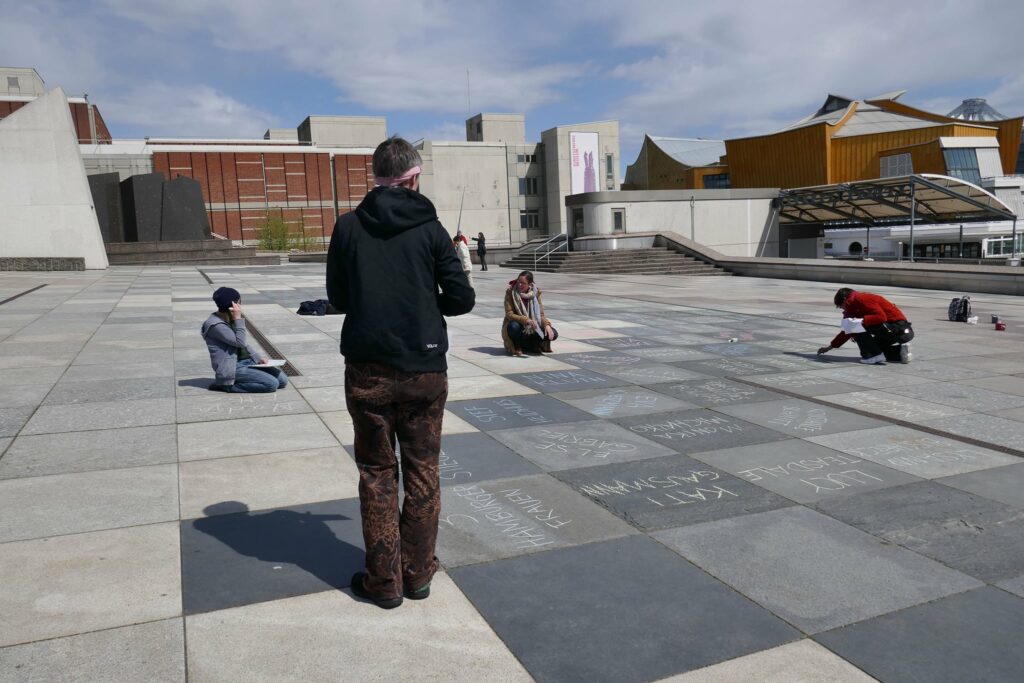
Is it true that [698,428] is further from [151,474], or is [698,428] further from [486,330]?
[486,330]

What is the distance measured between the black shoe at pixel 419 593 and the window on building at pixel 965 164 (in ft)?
250

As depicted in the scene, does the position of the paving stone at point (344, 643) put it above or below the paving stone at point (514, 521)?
above

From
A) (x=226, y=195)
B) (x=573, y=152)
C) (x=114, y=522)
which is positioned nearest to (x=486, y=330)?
(x=114, y=522)

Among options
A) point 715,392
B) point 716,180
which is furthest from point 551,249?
point 716,180

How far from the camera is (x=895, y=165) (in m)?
67.1

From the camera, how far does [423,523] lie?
3695mm

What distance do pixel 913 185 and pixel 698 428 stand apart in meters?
34.6

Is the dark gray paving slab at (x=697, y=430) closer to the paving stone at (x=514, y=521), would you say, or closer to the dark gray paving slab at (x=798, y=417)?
the dark gray paving slab at (x=798, y=417)

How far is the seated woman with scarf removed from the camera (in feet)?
35.8

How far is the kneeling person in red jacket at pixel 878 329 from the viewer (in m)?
10.2

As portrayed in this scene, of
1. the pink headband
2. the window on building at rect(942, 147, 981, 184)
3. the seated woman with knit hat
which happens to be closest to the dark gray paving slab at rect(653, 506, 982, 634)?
the pink headband

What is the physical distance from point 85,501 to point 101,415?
101 inches

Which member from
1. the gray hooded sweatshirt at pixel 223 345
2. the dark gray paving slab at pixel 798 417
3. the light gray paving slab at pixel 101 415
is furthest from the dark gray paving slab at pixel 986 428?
the light gray paving slab at pixel 101 415

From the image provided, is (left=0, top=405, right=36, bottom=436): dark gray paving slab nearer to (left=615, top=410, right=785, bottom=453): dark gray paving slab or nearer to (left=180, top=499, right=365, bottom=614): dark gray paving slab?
(left=180, top=499, right=365, bottom=614): dark gray paving slab
